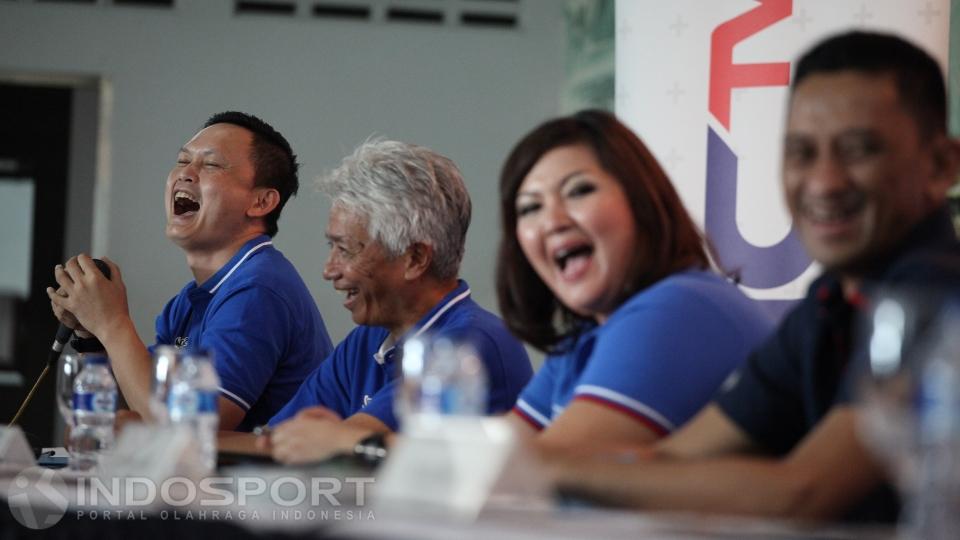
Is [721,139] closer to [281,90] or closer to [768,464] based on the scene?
[768,464]

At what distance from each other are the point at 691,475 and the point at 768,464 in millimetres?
70

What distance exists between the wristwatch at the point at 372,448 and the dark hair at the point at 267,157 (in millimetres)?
1456

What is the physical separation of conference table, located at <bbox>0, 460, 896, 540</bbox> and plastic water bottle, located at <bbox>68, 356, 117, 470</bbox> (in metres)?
0.30

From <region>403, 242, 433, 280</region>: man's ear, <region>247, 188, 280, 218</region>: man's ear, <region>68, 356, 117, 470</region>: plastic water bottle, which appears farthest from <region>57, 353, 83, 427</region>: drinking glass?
<region>247, 188, 280, 218</region>: man's ear

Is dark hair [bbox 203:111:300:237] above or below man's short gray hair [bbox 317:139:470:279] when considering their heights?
above

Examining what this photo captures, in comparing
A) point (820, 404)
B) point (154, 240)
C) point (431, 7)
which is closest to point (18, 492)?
point (820, 404)

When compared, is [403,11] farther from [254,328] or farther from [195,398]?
[195,398]

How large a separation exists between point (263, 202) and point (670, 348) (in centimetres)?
169

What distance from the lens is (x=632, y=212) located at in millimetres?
1864

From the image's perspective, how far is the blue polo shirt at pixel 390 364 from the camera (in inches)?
96.2

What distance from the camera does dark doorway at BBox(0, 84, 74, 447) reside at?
602 cm

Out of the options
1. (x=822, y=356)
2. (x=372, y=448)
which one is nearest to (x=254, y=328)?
(x=372, y=448)

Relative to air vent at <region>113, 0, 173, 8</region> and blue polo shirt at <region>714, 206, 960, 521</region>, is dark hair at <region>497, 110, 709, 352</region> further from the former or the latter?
air vent at <region>113, 0, 173, 8</region>

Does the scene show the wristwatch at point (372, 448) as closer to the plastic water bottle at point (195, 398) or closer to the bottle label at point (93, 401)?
the plastic water bottle at point (195, 398)
